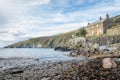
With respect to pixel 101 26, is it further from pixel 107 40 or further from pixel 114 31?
pixel 107 40

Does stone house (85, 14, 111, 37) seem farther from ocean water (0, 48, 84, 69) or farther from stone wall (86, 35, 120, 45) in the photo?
ocean water (0, 48, 84, 69)

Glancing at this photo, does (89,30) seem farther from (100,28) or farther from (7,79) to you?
(7,79)

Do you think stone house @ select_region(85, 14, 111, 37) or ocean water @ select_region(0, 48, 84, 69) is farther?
stone house @ select_region(85, 14, 111, 37)

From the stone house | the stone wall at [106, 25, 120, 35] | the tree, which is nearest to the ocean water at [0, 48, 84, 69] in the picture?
the stone wall at [106, 25, 120, 35]

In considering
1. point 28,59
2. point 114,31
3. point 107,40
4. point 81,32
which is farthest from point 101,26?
point 28,59

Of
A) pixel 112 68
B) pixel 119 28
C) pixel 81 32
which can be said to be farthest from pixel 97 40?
pixel 112 68

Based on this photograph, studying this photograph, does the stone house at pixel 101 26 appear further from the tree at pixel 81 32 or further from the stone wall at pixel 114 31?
the stone wall at pixel 114 31

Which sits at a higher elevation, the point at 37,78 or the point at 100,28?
the point at 100,28

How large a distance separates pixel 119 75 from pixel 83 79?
12.4 feet

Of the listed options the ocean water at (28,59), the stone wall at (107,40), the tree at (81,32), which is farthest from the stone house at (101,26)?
the ocean water at (28,59)

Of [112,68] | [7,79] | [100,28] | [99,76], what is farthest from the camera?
[100,28]

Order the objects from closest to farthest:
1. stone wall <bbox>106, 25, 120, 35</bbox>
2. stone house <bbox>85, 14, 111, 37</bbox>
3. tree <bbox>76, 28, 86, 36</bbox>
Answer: stone wall <bbox>106, 25, 120, 35</bbox> < stone house <bbox>85, 14, 111, 37</bbox> < tree <bbox>76, 28, 86, 36</bbox>

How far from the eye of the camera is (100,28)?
174 metres

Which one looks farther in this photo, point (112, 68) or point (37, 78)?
point (112, 68)
